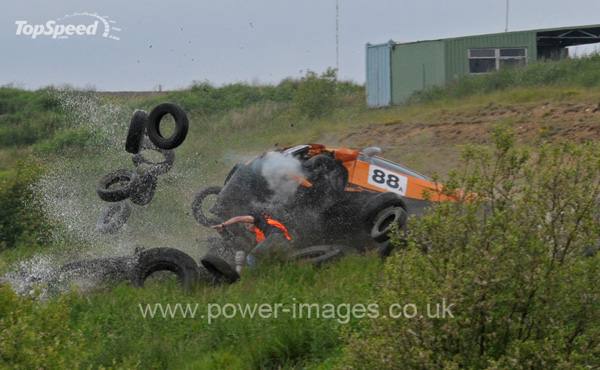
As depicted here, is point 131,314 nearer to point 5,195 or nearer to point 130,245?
point 130,245

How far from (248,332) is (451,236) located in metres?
2.86

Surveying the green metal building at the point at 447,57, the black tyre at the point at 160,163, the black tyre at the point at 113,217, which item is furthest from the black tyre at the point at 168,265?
the green metal building at the point at 447,57

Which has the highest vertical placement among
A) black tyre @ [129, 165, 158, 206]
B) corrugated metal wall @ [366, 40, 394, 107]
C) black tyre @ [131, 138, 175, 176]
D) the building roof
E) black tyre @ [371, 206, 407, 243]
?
the building roof

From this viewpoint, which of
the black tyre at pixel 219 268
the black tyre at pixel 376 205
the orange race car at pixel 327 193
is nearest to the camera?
the black tyre at pixel 219 268

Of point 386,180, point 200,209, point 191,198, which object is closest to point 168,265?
point 386,180

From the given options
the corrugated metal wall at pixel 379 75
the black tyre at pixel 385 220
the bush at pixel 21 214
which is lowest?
the bush at pixel 21 214

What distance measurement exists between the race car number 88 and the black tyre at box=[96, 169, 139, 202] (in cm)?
348

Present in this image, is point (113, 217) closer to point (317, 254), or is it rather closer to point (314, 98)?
point (317, 254)

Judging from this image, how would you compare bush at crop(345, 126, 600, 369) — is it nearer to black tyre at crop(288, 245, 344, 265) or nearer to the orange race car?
black tyre at crop(288, 245, 344, 265)

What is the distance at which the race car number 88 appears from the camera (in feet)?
38.9

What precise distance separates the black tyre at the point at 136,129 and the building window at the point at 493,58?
20.8 m

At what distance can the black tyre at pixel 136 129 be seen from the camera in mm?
11469

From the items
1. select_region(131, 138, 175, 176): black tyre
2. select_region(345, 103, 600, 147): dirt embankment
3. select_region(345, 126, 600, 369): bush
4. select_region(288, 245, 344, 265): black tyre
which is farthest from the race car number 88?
select_region(345, 103, 600, 147): dirt embankment

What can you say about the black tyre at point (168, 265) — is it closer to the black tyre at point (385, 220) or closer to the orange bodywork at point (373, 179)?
the black tyre at point (385, 220)
